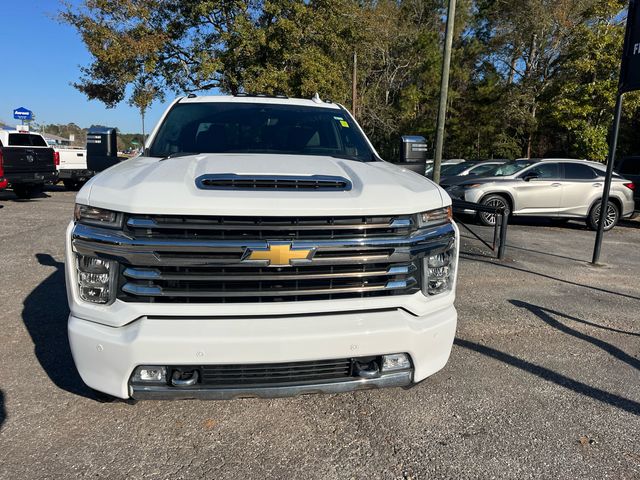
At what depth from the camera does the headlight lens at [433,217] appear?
8.39 feet

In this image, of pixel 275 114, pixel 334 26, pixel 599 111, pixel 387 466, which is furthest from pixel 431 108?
pixel 387 466

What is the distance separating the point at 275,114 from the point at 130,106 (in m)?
19.0

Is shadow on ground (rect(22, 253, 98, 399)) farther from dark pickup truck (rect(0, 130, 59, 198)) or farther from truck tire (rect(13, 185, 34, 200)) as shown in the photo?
truck tire (rect(13, 185, 34, 200))

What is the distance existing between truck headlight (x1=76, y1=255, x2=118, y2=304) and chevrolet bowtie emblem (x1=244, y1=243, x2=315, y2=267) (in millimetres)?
682

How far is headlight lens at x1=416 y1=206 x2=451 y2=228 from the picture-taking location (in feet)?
8.39

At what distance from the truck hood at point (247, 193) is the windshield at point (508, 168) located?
9347 millimetres

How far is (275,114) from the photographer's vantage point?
4020 mm

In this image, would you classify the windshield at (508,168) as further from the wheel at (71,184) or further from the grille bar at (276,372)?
the wheel at (71,184)

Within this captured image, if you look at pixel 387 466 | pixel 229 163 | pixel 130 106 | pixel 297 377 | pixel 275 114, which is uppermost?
pixel 130 106

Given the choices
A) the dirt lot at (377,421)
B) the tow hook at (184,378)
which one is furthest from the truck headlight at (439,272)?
the tow hook at (184,378)

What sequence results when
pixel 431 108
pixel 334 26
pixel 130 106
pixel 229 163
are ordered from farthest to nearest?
pixel 431 108
pixel 130 106
pixel 334 26
pixel 229 163

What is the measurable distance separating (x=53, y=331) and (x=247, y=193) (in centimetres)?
288

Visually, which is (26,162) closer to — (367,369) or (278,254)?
(278,254)

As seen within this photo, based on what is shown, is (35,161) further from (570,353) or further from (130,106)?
(570,353)
